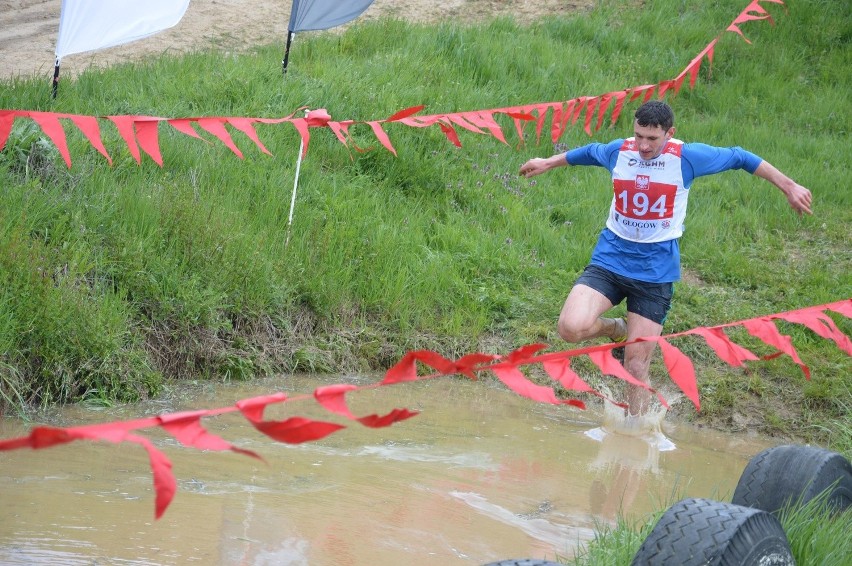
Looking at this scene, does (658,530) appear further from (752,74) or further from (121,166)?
(752,74)

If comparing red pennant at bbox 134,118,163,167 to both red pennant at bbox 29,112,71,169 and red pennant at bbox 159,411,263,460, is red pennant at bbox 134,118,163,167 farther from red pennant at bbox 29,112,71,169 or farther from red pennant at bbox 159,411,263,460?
red pennant at bbox 159,411,263,460

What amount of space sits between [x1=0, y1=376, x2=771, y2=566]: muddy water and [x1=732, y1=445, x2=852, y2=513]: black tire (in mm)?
592

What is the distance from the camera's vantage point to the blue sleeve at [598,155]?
22.1 feet

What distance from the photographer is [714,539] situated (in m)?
3.36

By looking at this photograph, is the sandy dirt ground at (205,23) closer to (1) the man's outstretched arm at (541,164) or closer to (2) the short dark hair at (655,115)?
(1) the man's outstretched arm at (541,164)

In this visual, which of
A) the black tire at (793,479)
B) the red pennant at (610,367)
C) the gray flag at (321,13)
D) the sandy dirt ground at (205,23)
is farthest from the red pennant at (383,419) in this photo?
the sandy dirt ground at (205,23)

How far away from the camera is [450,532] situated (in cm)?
463

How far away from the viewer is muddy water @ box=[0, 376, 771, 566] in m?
4.23

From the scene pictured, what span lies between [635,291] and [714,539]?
3312 millimetres

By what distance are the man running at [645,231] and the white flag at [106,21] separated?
4.33 meters

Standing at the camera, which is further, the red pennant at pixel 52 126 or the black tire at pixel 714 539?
the red pennant at pixel 52 126

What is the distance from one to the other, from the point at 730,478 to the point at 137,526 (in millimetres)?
3582

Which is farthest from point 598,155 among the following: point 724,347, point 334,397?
point 334,397

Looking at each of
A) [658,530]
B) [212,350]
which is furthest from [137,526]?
[212,350]
